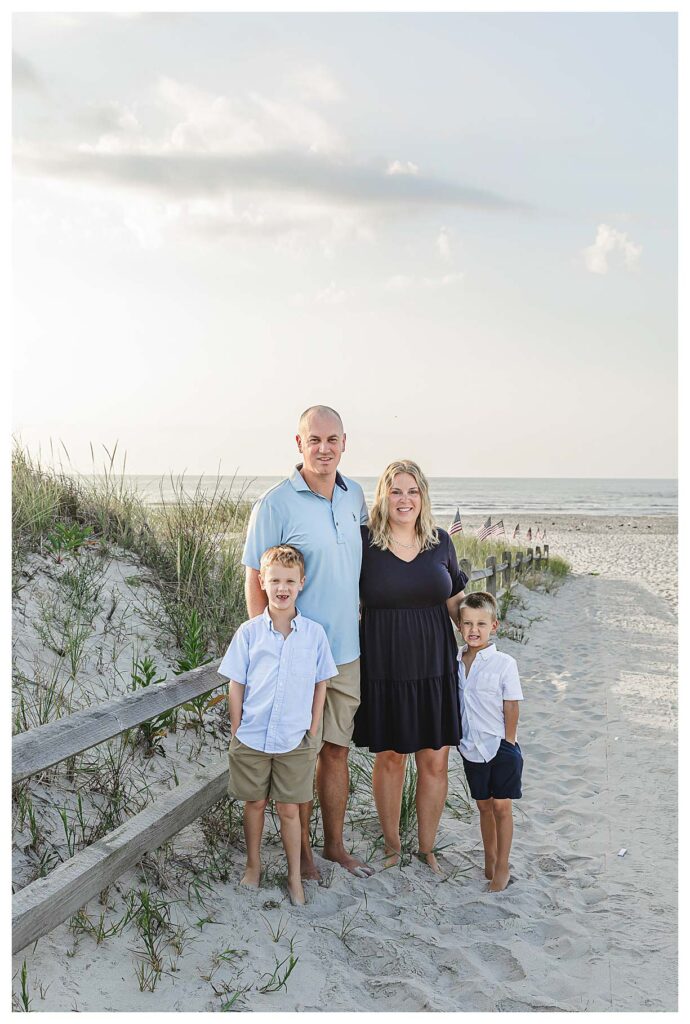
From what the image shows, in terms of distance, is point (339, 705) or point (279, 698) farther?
point (339, 705)

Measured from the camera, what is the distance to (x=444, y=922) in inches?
159

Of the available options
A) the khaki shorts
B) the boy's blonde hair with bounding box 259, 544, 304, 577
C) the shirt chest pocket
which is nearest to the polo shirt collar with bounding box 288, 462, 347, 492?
the boy's blonde hair with bounding box 259, 544, 304, 577

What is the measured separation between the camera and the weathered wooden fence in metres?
3.11

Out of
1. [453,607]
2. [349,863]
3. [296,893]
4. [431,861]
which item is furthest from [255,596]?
[431,861]

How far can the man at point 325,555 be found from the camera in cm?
414

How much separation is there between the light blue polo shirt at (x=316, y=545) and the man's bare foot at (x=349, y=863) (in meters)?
1.11

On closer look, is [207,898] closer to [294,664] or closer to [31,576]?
[294,664]

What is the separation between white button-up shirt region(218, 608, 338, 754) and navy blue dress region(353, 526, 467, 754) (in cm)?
52

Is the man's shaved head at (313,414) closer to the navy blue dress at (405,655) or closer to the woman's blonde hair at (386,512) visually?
the woman's blonde hair at (386,512)

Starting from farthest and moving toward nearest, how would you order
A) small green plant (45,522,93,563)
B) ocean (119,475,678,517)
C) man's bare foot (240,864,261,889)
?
ocean (119,475,678,517) → small green plant (45,522,93,563) → man's bare foot (240,864,261,889)

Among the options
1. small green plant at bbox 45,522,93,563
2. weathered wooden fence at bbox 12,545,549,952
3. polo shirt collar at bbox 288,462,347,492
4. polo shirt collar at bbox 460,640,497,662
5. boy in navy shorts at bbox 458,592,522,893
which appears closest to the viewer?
weathered wooden fence at bbox 12,545,549,952

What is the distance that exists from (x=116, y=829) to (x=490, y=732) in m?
1.96

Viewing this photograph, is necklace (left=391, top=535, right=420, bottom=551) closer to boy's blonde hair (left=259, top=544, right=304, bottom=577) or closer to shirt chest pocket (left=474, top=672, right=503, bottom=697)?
boy's blonde hair (left=259, top=544, right=304, bottom=577)

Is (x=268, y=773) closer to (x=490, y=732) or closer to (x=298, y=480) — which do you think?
(x=490, y=732)
